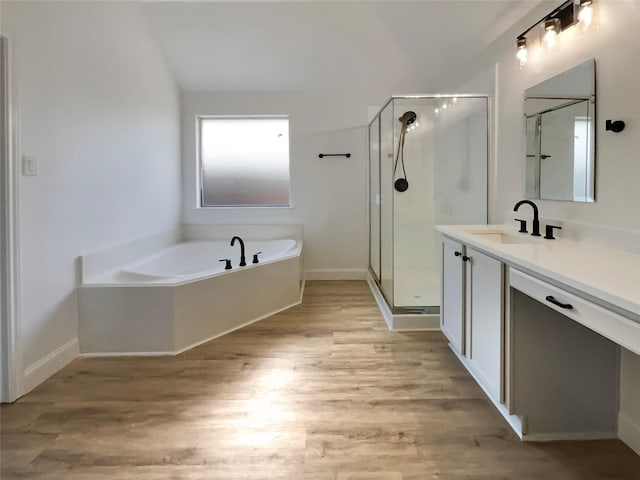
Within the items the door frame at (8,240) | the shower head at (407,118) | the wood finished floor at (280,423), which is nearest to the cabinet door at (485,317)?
the wood finished floor at (280,423)

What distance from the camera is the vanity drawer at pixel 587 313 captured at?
39.9 inches

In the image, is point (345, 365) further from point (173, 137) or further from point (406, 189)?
point (173, 137)

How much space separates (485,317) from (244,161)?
3.59m

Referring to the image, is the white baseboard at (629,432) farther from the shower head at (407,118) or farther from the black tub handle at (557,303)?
the shower head at (407,118)

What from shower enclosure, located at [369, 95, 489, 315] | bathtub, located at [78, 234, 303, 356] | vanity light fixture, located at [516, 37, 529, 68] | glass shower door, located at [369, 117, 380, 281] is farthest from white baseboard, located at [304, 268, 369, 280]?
vanity light fixture, located at [516, 37, 529, 68]

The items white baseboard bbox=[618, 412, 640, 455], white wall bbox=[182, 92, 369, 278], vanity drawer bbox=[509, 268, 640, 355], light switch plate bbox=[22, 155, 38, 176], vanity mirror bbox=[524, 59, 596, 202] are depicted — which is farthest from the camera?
white wall bbox=[182, 92, 369, 278]

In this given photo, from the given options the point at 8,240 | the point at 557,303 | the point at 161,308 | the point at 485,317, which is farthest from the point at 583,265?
the point at 8,240

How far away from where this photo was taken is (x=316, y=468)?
1.50 meters

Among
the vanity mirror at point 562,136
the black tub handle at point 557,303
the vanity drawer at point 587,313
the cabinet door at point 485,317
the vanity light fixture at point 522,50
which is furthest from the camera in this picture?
the vanity light fixture at point 522,50

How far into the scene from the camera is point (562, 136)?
82.1 inches

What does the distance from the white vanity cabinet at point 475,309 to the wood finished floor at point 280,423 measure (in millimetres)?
172

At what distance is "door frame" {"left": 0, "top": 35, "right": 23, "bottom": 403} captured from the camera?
191 centimetres

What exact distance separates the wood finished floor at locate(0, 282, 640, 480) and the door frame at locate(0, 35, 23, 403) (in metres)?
0.18

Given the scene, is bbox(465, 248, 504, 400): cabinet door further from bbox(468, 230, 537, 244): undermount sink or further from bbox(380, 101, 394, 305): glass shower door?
bbox(380, 101, 394, 305): glass shower door
